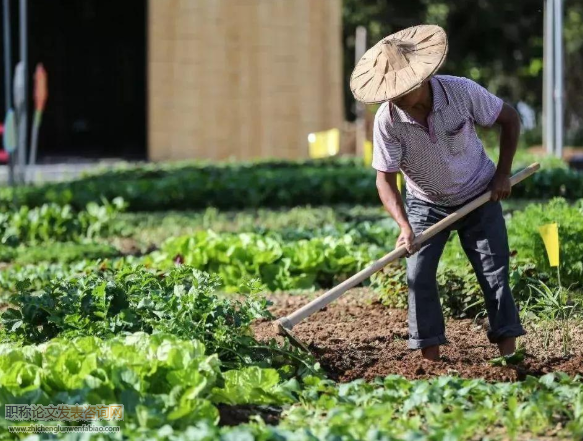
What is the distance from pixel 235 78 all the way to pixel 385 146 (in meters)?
16.4

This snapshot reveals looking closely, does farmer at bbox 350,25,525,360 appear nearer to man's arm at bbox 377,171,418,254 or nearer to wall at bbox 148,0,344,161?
man's arm at bbox 377,171,418,254

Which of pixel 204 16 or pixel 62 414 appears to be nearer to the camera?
pixel 62 414

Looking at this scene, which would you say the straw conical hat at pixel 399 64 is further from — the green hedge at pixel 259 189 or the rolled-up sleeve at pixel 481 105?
the green hedge at pixel 259 189

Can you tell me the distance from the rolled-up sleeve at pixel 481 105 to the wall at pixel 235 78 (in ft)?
52.3

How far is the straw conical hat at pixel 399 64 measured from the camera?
538 centimetres

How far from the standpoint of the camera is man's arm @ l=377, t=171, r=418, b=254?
18.4 feet

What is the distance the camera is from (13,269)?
8953 mm

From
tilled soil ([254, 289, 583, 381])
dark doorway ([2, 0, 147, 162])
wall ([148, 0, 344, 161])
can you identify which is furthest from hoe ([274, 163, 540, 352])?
dark doorway ([2, 0, 147, 162])

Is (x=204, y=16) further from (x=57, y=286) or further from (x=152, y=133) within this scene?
(x=57, y=286)

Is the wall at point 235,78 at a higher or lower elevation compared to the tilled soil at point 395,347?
higher

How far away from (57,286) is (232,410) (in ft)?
4.22

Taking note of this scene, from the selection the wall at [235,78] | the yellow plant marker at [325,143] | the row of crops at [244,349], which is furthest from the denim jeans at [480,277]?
the wall at [235,78]

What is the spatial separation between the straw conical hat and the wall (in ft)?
52.0

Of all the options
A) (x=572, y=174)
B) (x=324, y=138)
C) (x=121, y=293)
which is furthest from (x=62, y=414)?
(x=324, y=138)
